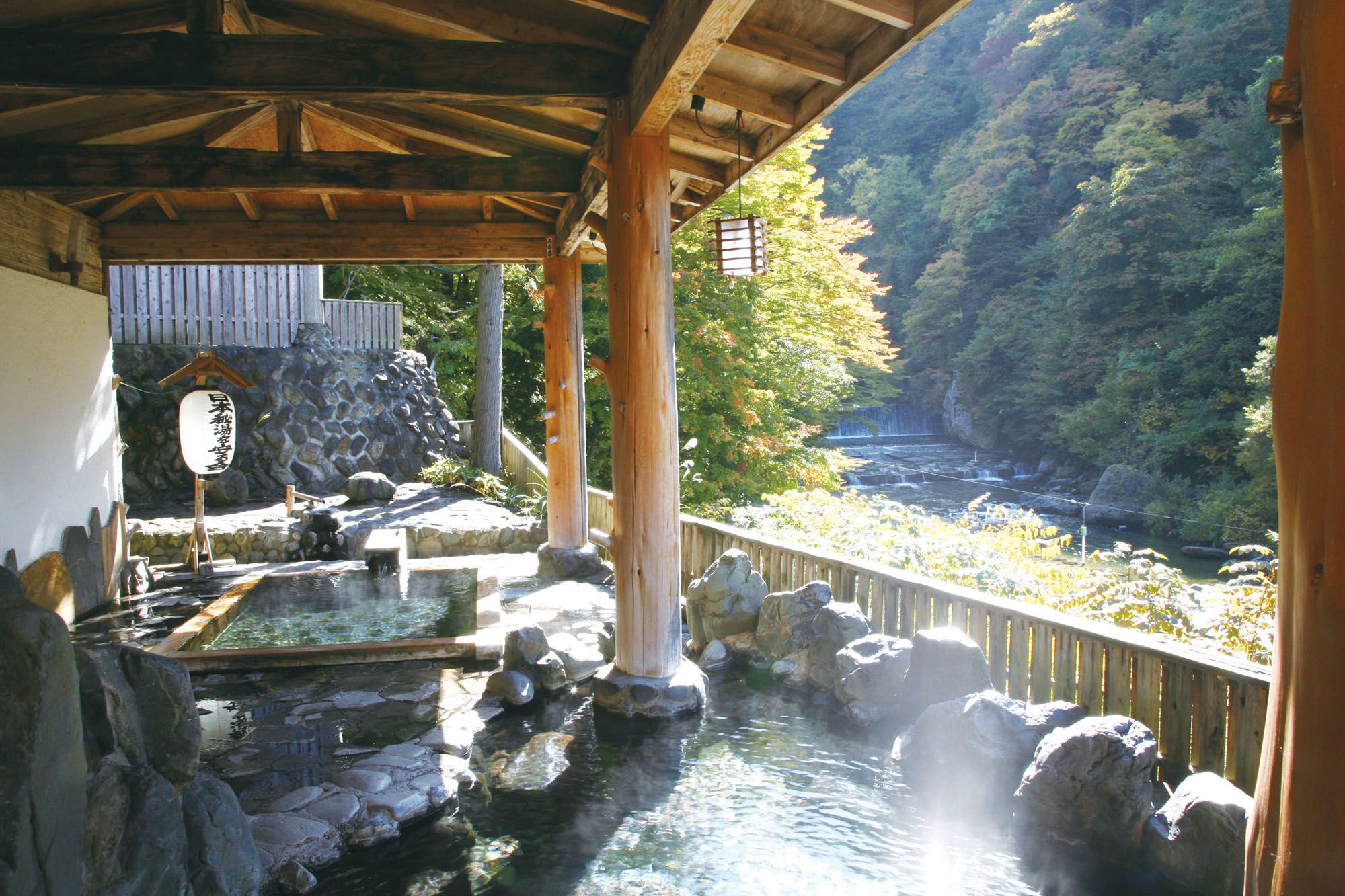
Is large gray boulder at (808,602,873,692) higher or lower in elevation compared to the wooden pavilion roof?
lower

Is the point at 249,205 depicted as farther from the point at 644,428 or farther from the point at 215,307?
the point at 215,307

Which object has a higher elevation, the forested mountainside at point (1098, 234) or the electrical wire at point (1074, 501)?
the forested mountainside at point (1098, 234)

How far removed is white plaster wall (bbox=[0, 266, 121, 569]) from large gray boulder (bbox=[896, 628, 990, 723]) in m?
6.40

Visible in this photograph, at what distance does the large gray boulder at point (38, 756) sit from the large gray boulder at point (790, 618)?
413 cm

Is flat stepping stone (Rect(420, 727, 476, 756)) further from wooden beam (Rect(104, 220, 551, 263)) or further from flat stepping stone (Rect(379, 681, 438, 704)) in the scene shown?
wooden beam (Rect(104, 220, 551, 263))

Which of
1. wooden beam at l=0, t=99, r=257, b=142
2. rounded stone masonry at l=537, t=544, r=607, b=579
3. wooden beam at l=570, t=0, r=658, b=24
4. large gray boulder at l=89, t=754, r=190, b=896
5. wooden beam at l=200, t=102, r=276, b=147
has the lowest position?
rounded stone masonry at l=537, t=544, r=607, b=579

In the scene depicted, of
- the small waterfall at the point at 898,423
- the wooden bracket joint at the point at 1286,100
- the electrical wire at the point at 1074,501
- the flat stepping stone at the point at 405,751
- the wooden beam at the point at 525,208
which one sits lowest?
the electrical wire at the point at 1074,501

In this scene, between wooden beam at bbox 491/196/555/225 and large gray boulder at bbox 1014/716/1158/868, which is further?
wooden beam at bbox 491/196/555/225

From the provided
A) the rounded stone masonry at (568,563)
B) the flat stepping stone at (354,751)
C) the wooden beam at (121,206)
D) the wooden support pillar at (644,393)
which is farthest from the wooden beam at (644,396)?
the wooden beam at (121,206)

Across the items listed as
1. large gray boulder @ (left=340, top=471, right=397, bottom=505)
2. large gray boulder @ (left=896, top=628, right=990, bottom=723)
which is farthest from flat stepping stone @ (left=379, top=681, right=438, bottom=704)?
large gray boulder @ (left=340, top=471, right=397, bottom=505)

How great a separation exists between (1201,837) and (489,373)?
12.6 meters

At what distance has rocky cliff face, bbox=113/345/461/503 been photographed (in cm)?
1243

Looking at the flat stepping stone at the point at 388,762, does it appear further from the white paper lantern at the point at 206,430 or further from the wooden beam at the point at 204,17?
the white paper lantern at the point at 206,430

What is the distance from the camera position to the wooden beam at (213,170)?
5.69m
